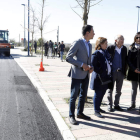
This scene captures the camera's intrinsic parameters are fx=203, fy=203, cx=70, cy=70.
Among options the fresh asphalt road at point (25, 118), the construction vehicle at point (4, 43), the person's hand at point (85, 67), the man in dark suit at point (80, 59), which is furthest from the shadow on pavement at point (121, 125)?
the construction vehicle at point (4, 43)

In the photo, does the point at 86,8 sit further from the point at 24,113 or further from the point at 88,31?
the point at 24,113

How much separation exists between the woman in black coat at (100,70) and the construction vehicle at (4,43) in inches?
792

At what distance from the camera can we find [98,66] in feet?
14.1

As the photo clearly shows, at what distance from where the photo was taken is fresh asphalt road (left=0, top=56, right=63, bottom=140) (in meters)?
3.63

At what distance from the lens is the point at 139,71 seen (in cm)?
468

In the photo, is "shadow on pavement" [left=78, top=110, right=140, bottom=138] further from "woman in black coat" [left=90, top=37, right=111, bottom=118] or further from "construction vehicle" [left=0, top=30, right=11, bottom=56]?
"construction vehicle" [left=0, top=30, right=11, bottom=56]

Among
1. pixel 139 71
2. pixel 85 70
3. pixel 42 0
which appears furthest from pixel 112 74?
pixel 42 0

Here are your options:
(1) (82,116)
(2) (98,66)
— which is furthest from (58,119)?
(2) (98,66)

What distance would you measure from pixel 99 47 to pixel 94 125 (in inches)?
64.5

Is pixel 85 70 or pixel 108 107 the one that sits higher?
pixel 85 70

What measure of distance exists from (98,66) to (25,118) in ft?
6.39

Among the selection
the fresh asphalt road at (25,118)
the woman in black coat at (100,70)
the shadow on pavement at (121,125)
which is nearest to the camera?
the fresh asphalt road at (25,118)

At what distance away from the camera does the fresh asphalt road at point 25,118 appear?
3625 millimetres

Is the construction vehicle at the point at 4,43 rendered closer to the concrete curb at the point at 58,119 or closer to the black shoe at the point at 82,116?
the concrete curb at the point at 58,119
